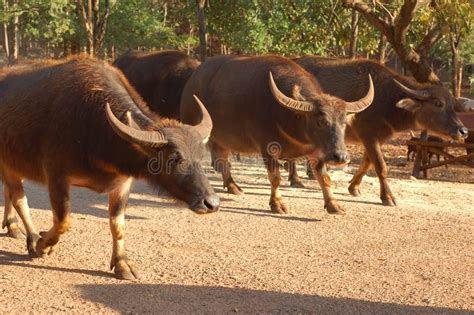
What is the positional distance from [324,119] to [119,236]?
3.57 m

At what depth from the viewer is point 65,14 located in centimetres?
3152

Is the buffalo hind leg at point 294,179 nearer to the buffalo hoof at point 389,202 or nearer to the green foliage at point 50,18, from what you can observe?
the buffalo hoof at point 389,202

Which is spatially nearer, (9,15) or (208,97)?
(208,97)

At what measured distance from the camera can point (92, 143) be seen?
5773 millimetres

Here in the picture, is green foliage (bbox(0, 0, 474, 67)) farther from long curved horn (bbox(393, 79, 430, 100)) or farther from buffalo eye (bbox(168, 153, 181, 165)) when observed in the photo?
buffalo eye (bbox(168, 153, 181, 165))

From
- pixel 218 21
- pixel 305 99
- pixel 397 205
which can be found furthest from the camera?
pixel 218 21

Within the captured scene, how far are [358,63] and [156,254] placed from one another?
6377mm

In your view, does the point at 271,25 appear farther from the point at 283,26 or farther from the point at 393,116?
the point at 393,116

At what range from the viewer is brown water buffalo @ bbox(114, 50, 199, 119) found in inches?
480

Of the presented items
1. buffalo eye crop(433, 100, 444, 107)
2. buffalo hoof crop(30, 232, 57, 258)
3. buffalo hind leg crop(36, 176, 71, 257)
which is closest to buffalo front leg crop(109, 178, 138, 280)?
buffalo hind leg crop(36, 176, 71, 257)

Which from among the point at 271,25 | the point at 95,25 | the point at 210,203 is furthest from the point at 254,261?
the point at 95,25

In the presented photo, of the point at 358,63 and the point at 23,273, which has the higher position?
the point at 358,63

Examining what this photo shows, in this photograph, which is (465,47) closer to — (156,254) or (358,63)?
(358,63)

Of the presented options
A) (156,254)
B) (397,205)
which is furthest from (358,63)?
(156,254)
